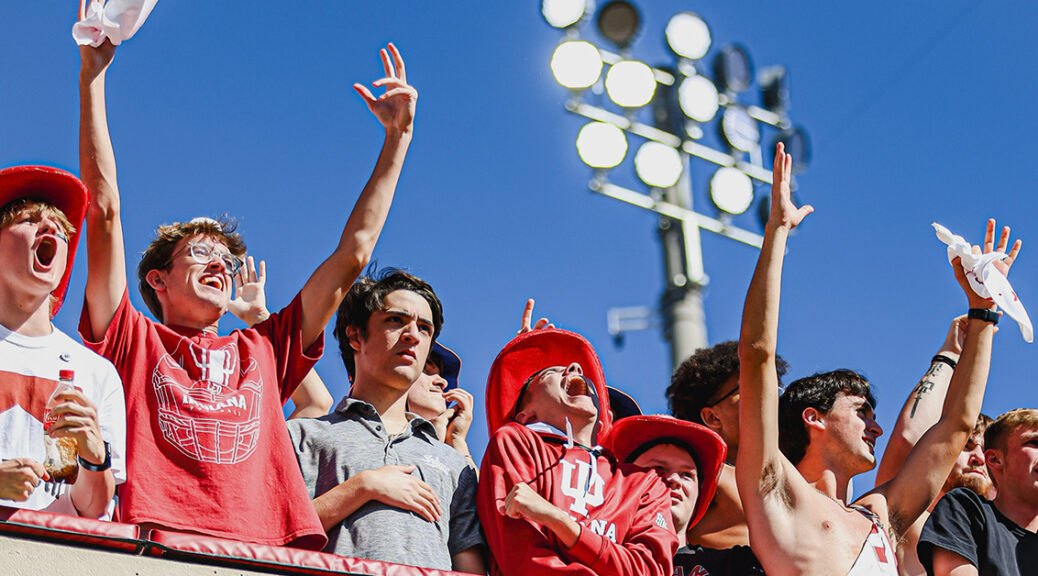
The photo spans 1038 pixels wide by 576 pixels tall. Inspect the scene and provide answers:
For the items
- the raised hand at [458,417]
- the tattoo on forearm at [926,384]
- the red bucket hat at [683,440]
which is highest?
the tattoo on forearm at [926,384]

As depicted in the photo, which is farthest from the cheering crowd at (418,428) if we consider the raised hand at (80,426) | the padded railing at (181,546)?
the padded railing at (181,546)

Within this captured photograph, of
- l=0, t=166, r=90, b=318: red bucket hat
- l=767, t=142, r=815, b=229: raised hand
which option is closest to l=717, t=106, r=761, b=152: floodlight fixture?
l=767, t=142, r=815, b=229: raised hand

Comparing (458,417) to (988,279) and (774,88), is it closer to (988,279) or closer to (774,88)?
(988,279)

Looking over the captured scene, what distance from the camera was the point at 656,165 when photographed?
10.7 meters

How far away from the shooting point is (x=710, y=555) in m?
4.58

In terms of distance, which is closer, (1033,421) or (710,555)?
(710,555)

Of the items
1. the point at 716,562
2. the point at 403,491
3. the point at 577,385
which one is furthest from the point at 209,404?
the point at 716,562

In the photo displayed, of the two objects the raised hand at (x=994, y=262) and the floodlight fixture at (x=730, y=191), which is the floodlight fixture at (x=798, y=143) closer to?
the floodlight fixture at (x=730, y=191)

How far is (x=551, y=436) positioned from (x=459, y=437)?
97 centimetres

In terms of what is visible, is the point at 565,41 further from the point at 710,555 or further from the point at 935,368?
the point at 710,555

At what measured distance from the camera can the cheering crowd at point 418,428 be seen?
3633 millimetres

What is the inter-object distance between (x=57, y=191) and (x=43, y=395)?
643mm

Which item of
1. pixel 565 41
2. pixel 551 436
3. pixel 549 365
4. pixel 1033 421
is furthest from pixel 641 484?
pixel 565 41

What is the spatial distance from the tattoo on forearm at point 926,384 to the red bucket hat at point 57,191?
312 cm
